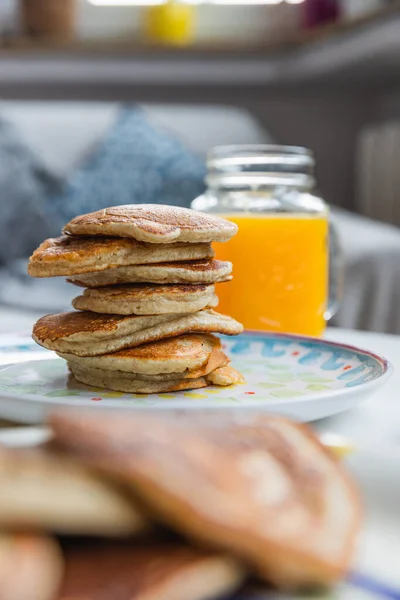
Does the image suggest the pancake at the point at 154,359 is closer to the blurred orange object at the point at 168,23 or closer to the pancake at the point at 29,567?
the pancake at the point at 29,567

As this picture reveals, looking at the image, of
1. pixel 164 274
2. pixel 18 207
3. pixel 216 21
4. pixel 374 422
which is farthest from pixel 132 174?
pixel 374 422

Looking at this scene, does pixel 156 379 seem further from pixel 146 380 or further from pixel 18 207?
pixel 18 207

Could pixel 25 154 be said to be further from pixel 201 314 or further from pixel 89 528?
pixel 89 528

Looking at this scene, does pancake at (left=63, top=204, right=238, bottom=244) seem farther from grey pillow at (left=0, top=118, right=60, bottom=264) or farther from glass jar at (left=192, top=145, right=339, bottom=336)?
grey pillow at (left=0, top=118, right=60, bottom=264)

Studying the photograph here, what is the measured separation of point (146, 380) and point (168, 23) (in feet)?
11.0

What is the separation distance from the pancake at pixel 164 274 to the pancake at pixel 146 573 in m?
0.50

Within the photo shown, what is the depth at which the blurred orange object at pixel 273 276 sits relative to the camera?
1196mm

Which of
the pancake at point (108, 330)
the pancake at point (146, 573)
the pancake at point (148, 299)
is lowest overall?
the pancake at point (108, 330)

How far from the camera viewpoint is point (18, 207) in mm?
3059

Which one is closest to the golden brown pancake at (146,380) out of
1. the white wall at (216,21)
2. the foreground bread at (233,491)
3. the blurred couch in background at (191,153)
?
the foreground bread at (233,491)

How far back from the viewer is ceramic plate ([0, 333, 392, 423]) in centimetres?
66

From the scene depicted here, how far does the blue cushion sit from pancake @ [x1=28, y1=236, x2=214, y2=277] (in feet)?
7.45

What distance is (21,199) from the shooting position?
10.1 ft

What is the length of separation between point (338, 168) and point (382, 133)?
59 cm
